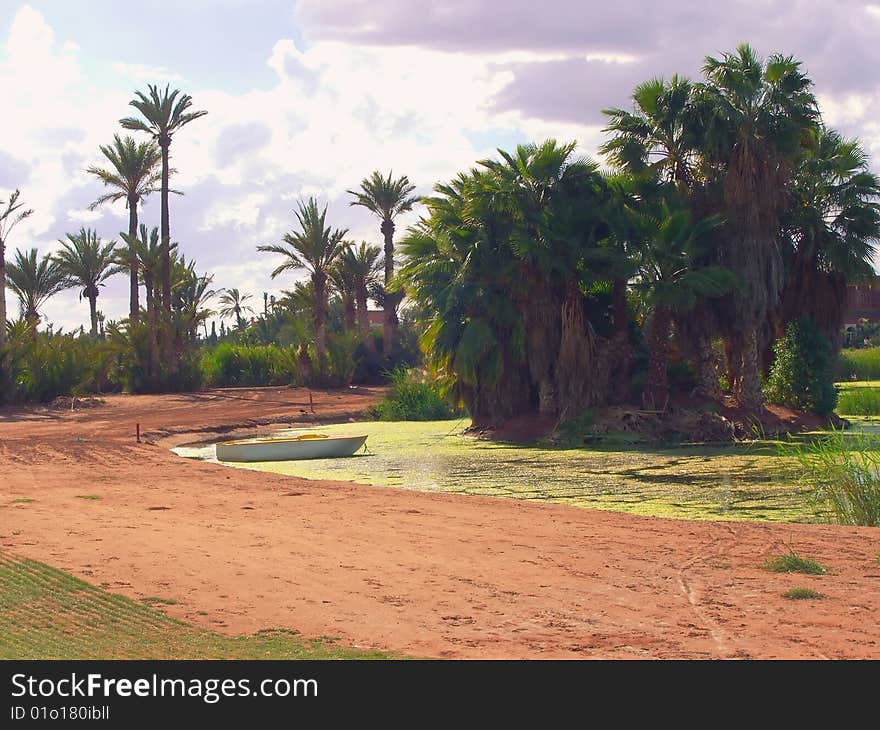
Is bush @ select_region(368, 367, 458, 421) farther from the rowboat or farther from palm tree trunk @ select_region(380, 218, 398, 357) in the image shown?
palm tree trunk @ select_region(380, 218, 398, 357)

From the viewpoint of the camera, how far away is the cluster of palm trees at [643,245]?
3073cm

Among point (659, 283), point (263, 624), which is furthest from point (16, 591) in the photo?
point (659, 283)

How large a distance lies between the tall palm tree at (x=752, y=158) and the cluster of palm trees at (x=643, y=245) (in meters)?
0.04

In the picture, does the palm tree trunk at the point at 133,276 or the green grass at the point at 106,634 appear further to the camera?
the palm tree trunk at the point at 133,276

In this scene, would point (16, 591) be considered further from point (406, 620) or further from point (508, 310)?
point (508, 310)

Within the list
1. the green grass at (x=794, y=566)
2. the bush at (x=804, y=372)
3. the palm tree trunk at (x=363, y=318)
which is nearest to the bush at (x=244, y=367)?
the palm tree trunk at (x=363, y=318)

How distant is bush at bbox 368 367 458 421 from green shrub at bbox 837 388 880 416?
12622mm

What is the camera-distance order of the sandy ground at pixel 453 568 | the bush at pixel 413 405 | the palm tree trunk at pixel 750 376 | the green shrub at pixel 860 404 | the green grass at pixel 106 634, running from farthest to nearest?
the bush at pixel 413 405
the green shrub at pixel 860 404
the palm tree trunk at pixel 750 376
the sandy ground at pixel 453 568
the green grass at pixel 106 634

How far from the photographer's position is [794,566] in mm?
11484

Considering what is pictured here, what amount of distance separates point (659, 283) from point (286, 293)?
3114 cm

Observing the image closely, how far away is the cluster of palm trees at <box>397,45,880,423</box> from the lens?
30734mm

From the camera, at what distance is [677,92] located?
3138cm

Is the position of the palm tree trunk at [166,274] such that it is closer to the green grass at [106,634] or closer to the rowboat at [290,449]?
the rowboat at [290,449]

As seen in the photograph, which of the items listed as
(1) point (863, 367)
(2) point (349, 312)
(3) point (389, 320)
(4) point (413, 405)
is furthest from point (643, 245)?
(2) point (349, 312)
